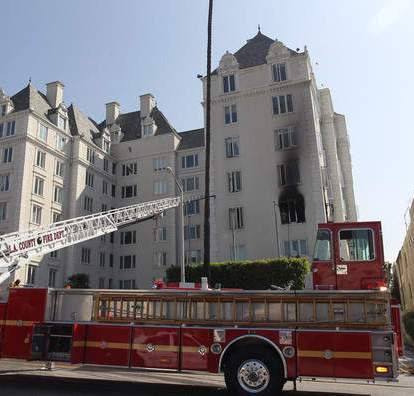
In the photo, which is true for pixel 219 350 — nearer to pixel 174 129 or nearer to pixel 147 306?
pixel 147 306

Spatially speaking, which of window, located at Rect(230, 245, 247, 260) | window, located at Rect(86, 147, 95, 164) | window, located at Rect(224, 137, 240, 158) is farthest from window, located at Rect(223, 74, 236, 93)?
window, located at Rect(86, 147, 95, 164)

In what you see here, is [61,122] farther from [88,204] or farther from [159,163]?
[159,163]

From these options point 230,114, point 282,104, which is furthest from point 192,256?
point 282,104

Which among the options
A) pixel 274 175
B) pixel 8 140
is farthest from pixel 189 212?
pixel 8 140

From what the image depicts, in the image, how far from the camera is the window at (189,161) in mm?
55375

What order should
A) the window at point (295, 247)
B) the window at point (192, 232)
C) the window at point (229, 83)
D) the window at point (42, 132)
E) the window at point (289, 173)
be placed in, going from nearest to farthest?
the window at point (295, 247), the window at point (289, 173), the window at point (42, 132), the window at point (229, 83), the window at point (192, 232)

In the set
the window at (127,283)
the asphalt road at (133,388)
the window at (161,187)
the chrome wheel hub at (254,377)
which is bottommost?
the asphalt road at (133,388)

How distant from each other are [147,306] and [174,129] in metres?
50.5

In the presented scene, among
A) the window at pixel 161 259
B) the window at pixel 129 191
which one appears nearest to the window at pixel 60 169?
the window at pixel 129 191

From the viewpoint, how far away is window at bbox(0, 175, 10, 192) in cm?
4406

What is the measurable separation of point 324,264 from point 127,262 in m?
45.1

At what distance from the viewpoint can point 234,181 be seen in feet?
146

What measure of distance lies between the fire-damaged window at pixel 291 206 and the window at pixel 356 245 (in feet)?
93.7

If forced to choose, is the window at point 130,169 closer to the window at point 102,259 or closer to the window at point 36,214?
the window at point 102,259
